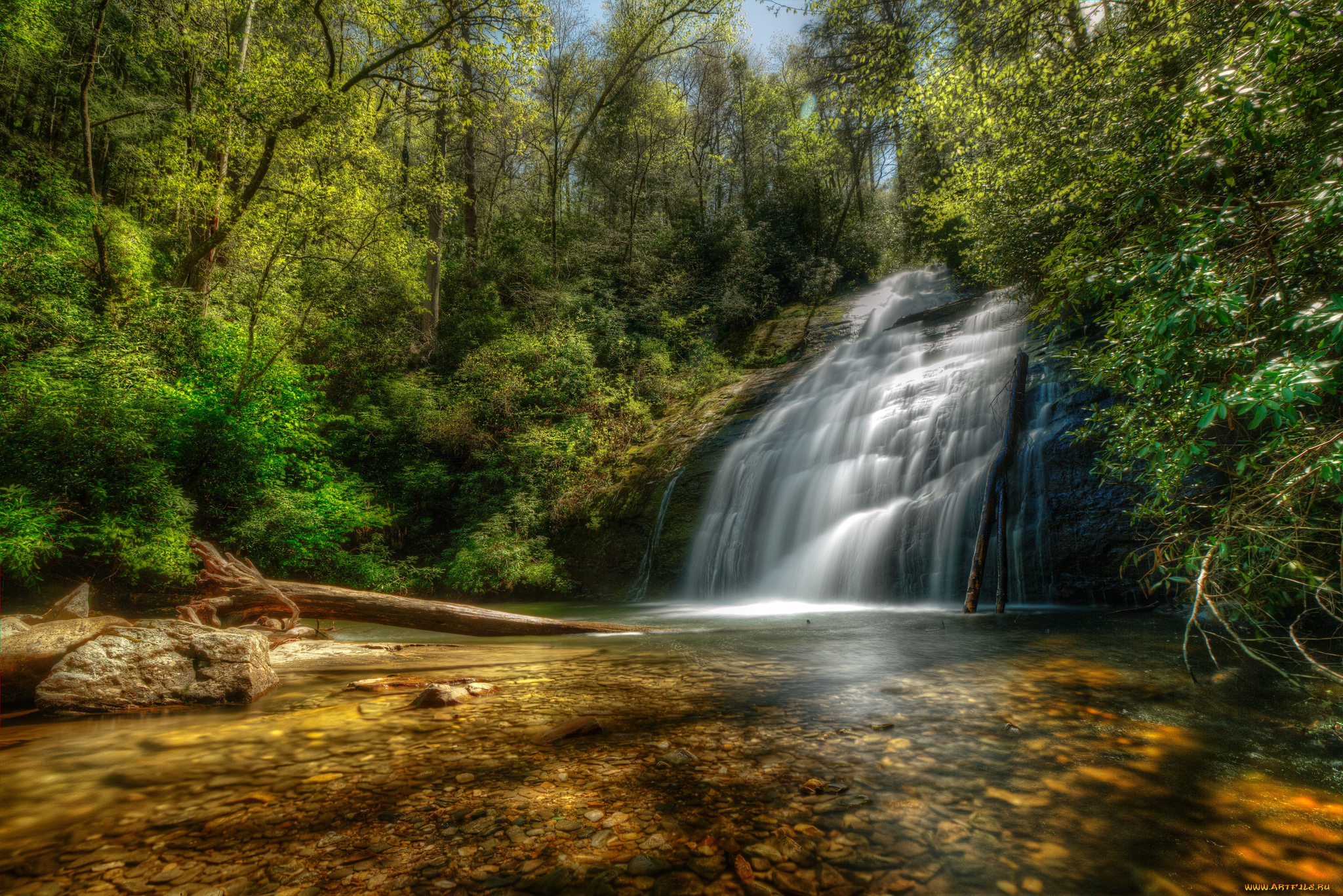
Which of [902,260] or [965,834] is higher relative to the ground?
[902,260]

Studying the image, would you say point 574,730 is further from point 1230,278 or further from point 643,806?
point 1230,278

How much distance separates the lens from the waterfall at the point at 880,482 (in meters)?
8.09

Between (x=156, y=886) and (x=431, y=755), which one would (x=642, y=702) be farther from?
(x=156, y=886)

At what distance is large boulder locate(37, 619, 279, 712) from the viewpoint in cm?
314

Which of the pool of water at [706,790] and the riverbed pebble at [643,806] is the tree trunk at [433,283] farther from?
the riverbed pebble at [643,806]

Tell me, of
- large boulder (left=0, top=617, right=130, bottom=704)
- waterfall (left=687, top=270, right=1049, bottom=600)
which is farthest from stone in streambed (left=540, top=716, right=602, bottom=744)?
waterfall (left=687, top=270, right=1049, bottom=600)

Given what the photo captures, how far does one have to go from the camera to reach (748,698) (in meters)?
3.50

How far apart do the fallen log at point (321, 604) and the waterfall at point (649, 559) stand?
602 cm

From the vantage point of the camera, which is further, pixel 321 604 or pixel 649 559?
pixel 649 559

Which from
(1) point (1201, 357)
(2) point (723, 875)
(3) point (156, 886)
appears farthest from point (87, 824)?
(1) point (1201, 357)

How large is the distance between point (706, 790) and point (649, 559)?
370 inches

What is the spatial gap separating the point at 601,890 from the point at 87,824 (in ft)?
6.42

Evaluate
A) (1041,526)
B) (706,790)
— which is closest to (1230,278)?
(706,790)

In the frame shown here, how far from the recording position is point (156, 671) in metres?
3.30
